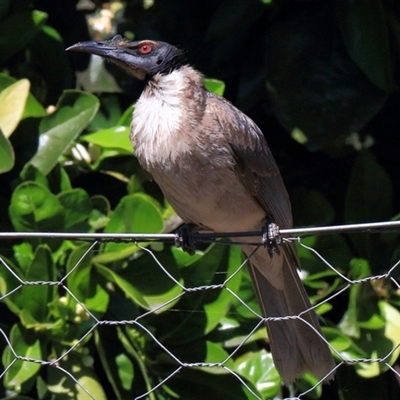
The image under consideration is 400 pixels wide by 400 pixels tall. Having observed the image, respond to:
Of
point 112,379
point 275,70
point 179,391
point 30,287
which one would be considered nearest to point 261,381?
point 179,391

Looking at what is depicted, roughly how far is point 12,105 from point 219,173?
2.78 feet

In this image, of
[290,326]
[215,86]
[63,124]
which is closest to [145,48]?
[215,86]

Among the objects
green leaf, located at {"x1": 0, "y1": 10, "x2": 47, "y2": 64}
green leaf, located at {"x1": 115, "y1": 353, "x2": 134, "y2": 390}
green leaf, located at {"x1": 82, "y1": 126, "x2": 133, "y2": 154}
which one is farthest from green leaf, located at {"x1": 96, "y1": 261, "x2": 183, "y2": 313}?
green leaf, located at {"x1": 0, "y1": 10, "x2": 47, "y2": 64}

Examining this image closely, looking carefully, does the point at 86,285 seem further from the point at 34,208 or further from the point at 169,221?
the point at 169,221

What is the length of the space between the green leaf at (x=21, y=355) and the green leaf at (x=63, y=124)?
2.00ft

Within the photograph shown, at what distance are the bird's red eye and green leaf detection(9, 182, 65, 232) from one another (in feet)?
1.90

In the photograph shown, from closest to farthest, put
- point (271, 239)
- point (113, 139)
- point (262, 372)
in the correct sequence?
point (271, 239)
point (262, 372)
point (113, 139)

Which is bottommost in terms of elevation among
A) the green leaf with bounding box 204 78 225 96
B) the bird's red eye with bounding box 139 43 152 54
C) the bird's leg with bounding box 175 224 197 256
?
the bird's leg with bounding box 175 224 197 256

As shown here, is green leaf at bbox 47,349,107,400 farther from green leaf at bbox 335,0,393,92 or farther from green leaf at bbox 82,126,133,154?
green leaf at bbox 335,0,393,92

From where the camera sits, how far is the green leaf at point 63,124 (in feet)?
11.4

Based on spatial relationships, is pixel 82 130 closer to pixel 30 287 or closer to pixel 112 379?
pixel 30 287

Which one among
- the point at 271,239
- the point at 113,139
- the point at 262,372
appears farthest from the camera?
the point at 113,139

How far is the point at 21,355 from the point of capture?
3.22 metres

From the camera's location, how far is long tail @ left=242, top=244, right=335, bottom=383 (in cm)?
310
